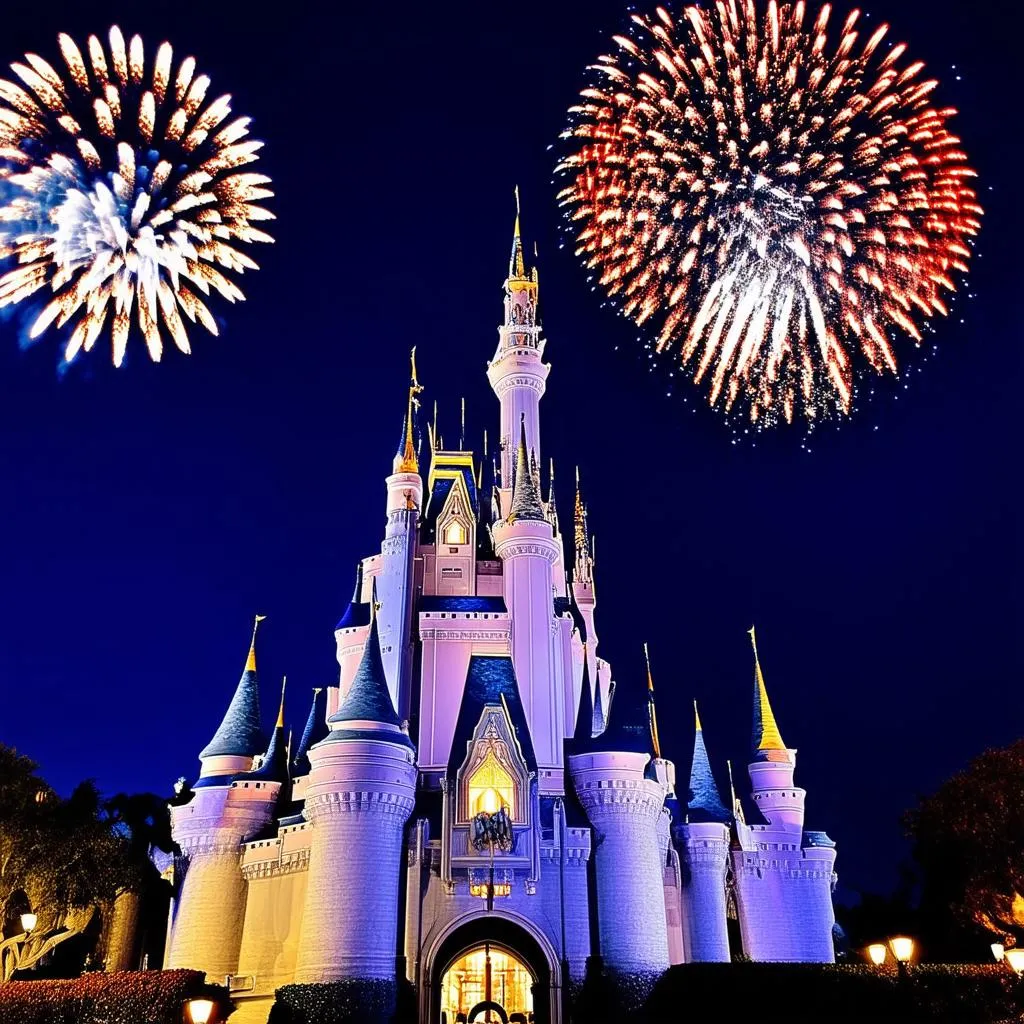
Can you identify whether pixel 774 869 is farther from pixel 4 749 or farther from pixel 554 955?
pixel 4 749

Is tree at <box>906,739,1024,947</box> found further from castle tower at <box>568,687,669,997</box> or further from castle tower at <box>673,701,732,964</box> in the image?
castle tower at <box>568,687,669,997</box>

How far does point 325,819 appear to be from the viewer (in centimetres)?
3634

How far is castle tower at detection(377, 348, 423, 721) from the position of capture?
4369cm

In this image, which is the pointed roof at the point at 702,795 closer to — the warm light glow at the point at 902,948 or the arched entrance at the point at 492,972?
the arched entrance at the point at 492,972

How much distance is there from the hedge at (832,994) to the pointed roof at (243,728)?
2171cm

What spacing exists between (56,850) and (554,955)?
763 inches

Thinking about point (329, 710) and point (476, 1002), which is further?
point (329, 710)

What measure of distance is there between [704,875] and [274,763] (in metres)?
21.5

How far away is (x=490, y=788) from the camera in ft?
126

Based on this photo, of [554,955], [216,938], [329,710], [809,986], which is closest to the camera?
[809,986]

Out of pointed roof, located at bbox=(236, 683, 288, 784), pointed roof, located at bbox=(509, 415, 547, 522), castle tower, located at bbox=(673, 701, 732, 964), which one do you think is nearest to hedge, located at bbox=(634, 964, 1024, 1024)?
castle tower, located at bbox=(673, 701, 732, 964)

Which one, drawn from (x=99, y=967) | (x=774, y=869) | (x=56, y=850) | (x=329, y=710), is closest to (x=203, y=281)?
(x=56, y=850)

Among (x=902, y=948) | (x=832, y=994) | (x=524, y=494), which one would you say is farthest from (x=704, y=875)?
(x=902, y=948)

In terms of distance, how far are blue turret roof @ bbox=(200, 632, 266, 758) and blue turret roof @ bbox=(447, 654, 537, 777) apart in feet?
37.9
